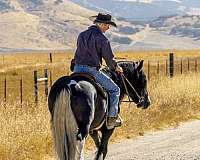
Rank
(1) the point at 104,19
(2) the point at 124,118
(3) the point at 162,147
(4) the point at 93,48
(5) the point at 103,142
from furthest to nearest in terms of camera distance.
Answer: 1. (2) the point at 124,118
2. (3) the point at 162,147
3. (5) the point at 103,142
4. (1) the point at 104,19
5. (4) the point at 93,48

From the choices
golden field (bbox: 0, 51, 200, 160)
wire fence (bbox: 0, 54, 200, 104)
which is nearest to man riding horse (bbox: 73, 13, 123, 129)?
golden field (bbox: 0, 51, 200, 160)

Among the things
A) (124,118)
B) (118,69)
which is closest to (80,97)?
(118,69)

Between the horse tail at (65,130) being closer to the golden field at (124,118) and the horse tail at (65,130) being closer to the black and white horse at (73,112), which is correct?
the black and white horse at (73,112)

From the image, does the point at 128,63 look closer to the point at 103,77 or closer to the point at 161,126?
the point at 103,77

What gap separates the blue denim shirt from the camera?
926 centimetres

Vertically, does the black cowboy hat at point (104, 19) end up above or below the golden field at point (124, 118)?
above

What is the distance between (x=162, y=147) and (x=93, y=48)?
4224 millimetres

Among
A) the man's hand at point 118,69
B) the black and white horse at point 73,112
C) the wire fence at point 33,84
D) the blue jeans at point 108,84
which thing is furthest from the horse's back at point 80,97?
the wire fence at point 33,84

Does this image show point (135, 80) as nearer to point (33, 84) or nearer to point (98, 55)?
point (98, 55)

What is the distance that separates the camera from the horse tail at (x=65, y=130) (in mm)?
8391

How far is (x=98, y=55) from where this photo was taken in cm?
942

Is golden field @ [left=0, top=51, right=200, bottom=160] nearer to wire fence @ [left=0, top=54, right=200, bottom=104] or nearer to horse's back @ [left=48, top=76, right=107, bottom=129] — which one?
wire fence @ [left=0, top=54, right=200, bottom=104]

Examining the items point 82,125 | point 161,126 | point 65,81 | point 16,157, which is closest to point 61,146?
point 82,125

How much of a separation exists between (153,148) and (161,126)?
11.5ft
